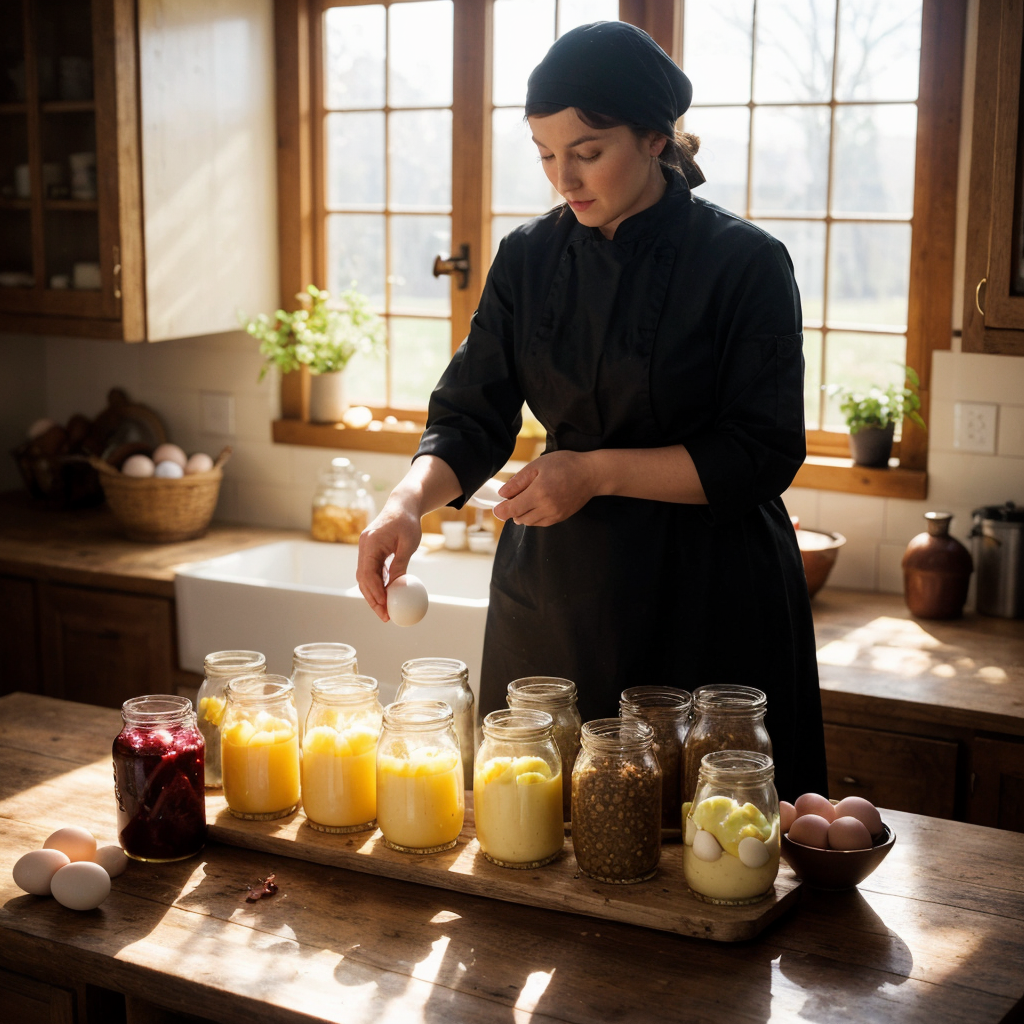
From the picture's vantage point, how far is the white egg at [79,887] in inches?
50.7

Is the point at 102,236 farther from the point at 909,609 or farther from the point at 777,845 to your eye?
the point at 777,845

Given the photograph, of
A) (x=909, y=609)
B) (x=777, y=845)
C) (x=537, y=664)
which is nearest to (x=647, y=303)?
(x=537, y=664)

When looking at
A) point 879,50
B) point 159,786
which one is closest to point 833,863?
point 159,786

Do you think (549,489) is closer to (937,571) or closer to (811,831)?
(811,831)

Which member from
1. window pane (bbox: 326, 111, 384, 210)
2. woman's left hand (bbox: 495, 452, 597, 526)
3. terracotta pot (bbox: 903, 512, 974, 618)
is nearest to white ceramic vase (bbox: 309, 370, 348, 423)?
window pane (bbox: 326, 111, 384, 210)

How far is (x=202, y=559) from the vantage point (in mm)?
3182

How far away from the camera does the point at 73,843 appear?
54.0 inches

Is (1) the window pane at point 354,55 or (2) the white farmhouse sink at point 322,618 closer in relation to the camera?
(2) the white farmhouse sink at point 322,618

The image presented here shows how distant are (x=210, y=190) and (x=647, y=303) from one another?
200cm

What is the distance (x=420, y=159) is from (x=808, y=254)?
3.58 ft

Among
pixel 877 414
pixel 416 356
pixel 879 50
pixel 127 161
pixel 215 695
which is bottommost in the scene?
pixel 215 695

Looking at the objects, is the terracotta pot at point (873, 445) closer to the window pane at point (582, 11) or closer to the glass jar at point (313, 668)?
the window pane at point (582, 11)

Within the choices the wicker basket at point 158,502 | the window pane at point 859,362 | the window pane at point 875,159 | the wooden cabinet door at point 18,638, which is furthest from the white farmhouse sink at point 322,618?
the window pane at point 875,159

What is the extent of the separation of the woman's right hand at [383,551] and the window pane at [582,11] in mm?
2012
